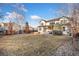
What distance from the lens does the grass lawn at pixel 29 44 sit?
5.73 feet

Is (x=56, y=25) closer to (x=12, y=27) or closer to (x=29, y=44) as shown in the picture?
(x=29, y=44)

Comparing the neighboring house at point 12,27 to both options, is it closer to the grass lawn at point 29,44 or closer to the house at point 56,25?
the grass lawn at point 29,44

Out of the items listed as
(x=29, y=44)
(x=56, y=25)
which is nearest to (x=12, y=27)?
(x=29, y=44)

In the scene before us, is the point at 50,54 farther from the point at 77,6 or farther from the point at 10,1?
the point at 10,1

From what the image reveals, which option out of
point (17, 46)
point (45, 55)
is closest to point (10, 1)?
point (17, 46)

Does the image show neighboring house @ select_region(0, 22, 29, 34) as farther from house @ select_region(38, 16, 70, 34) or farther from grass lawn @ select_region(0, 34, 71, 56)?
house @ select_region(38, 16, 70, 34)

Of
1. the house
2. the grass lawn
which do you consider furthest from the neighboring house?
the house

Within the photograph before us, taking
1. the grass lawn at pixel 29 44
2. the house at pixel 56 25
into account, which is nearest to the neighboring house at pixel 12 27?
the grass lawn at pixel 29 44

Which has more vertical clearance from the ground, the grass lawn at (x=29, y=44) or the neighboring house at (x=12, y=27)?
the neighboring house at (x=12, y=27)

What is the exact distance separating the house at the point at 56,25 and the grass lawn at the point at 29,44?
0.08 metres

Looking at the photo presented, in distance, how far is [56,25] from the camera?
1774mm

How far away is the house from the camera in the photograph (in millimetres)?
1756

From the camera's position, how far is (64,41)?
69.3 inches

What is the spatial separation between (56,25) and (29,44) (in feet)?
1.17
